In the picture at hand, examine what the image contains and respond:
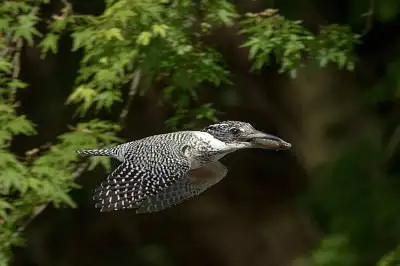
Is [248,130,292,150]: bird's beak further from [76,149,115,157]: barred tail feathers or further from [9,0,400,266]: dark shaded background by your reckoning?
[9,0,400,266]: dark shaded background

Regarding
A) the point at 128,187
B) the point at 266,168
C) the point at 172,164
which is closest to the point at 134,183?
the point at 128,187

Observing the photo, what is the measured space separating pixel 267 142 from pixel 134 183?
461 millimetres

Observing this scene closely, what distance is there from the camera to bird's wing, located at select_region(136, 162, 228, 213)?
3.57 metres

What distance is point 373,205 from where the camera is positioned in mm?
5156

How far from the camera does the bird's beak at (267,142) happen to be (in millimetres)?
3221

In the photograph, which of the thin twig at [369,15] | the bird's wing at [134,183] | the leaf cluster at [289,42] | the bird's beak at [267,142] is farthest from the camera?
the thin twig at [369,15]

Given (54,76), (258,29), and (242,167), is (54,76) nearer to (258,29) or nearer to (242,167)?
(242,167)

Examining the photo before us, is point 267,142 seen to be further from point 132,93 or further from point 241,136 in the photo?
point 132,93

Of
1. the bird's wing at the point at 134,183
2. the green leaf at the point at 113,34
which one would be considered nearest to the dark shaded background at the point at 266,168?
the green leaf at the point at 113,34

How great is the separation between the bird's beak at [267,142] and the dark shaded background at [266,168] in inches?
67.2

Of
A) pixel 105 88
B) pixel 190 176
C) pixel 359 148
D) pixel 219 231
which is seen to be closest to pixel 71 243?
pixel 219 231

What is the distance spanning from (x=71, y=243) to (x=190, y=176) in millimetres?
3463

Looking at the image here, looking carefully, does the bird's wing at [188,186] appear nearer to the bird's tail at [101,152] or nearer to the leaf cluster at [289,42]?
the bird's tail at [101,152]

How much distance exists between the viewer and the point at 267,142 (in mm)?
3285
